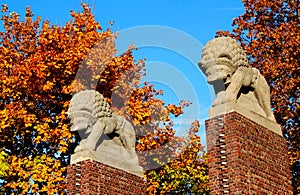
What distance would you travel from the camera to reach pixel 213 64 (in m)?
12.3

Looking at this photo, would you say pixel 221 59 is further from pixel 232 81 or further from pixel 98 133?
pixel 98 133

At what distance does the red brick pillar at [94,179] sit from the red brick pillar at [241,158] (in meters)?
3.08

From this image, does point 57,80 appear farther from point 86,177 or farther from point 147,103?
point 86,177

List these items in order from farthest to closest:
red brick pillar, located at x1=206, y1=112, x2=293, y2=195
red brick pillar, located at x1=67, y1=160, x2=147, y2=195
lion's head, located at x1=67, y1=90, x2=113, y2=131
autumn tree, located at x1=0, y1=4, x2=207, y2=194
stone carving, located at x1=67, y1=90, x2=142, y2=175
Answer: autumn tree, located at x1=0, y1=4, x2=207, y2=194
lion's head, located at x1=67, y1=90, x2=113, y2=131
stone carving, located at x1=67, y1=90, x2=142, y2=175
red brick pillar, located at x1=67, y1=160, x2=147, y2=195
red brick pillar, located at x1=206, y1=112, x2=293, y2=195

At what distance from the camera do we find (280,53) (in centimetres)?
2092

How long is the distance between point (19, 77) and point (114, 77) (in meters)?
3.49

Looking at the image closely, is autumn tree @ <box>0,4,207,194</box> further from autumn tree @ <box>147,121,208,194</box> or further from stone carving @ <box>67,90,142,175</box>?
stone carving @ <box>67,90,142,175</box>

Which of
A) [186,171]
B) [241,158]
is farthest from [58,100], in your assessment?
[241,158]

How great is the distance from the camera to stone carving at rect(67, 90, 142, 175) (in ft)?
44.9

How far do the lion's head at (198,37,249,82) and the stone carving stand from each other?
3142mm

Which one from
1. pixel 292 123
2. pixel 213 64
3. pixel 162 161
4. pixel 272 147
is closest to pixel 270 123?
pixel 272 147

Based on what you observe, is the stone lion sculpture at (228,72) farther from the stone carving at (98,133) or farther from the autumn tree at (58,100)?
the autumn tree at (58,100)

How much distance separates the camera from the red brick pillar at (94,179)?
1317 cm

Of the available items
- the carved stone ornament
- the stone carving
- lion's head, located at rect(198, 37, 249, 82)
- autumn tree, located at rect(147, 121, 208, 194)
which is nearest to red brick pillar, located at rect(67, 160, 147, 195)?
the stone carving
